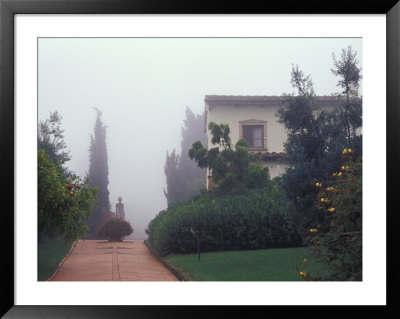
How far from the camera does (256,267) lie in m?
7.72

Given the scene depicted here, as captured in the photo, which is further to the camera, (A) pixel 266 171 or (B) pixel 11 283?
(A) pixel 266 171

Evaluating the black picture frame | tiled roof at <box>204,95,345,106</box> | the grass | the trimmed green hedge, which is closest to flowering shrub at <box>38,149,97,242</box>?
the grass

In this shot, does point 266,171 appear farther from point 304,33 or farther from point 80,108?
point 304,33

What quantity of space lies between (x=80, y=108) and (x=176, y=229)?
16.2 ft

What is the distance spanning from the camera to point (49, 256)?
30.7 ft

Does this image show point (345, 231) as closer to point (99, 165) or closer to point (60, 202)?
point (60, 202)

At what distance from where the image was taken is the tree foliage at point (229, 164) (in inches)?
456

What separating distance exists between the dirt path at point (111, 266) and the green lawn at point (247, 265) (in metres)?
0.43

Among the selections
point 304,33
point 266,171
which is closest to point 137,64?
point 266,171

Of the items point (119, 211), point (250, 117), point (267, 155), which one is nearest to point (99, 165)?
point (119, 211)

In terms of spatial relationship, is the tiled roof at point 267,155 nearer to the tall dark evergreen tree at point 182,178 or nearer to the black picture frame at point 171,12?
the tall dark evergreen tree at point 182,178

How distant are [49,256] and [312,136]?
5.22 m

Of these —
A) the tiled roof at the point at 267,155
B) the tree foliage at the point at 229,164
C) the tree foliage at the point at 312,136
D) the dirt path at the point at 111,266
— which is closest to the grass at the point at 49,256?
the dirt path at the point at 111,266

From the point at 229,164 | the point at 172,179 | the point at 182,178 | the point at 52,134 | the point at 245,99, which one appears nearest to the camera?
the point at 52,134
